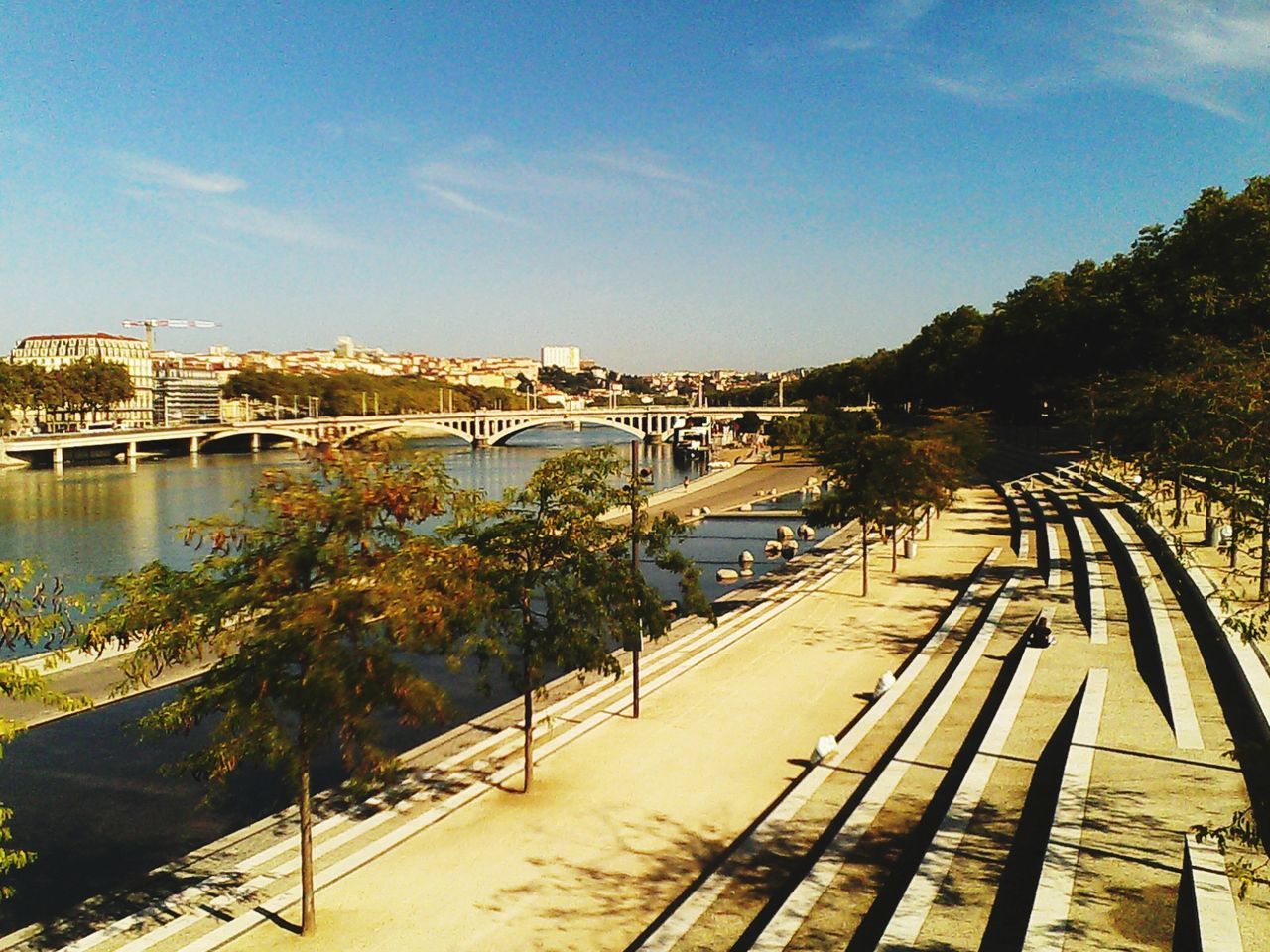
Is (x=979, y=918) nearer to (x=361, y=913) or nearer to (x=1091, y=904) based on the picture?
(x=1091, y=904)

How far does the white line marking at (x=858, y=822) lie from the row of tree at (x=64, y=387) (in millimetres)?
94697

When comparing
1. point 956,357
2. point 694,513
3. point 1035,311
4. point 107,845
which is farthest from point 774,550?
point 956,357

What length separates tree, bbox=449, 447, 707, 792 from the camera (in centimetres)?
1179

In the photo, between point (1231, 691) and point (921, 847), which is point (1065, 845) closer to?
point (921, 847)

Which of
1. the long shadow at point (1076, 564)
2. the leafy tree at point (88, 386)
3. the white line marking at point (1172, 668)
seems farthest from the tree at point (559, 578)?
the leafy tree at point (88, 386)

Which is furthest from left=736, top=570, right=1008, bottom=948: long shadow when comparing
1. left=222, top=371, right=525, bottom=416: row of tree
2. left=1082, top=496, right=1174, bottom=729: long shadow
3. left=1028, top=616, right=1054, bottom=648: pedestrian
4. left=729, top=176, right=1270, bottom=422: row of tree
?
left=222, top=371, right=525, bottom=416: row of tree

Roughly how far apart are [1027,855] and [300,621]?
6913 mm

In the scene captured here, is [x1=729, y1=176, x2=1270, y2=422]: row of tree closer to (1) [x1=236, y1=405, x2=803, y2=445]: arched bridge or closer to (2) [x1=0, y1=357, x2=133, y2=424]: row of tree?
(1) [x1=236, y1=405, x2=803, y2=445]: arched bridge

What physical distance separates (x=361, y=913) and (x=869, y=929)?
4.80 metres

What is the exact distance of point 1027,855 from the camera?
8.75 m

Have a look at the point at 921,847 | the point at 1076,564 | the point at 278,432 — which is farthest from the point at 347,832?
the point at 278,432

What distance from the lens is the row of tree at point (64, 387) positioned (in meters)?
89.5

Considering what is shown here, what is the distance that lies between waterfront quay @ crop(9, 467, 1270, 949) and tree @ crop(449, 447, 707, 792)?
1.73 m

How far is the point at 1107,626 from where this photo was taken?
16656 mm
